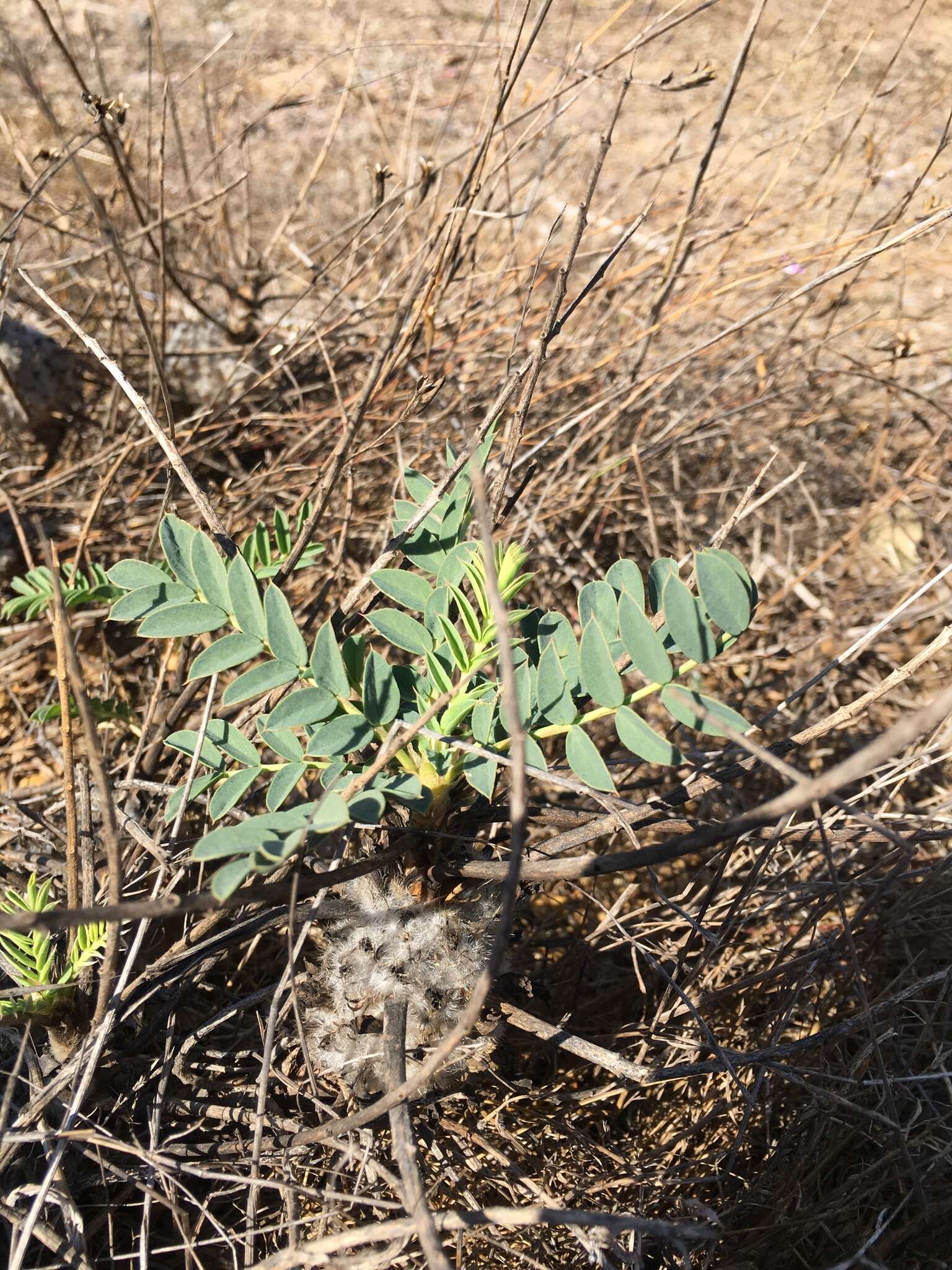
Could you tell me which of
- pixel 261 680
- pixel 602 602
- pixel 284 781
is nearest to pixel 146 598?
pixel 261 680

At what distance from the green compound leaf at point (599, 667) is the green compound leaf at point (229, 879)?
38 centimetres

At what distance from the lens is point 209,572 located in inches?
42.0

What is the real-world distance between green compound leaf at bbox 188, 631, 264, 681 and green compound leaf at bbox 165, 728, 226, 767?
8 centimetres

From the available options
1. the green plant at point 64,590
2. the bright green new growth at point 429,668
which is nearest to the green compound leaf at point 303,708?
the bright green new growth at point 429,668

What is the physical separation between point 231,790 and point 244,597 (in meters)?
0.21

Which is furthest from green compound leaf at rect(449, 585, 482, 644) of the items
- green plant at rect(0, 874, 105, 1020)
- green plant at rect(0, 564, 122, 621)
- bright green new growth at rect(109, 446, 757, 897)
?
green plant at rect(0, 564, 122, 621)

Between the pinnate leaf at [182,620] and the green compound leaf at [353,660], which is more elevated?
the pinnate leaf at [182,620]

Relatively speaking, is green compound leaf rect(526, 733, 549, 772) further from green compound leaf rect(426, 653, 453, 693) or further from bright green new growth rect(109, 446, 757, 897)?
green compound leaf rect(426, 653, 453, 693)

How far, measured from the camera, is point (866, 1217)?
1278mm

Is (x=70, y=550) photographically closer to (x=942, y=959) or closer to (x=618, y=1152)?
(x=618, y=1152)

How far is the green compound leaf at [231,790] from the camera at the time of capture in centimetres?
96

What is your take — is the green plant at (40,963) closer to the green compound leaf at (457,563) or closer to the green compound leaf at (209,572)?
the green compound leaf at (209,572)

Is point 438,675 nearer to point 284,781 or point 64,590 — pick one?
point 284,781

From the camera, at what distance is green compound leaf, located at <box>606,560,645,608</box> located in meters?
1.03
